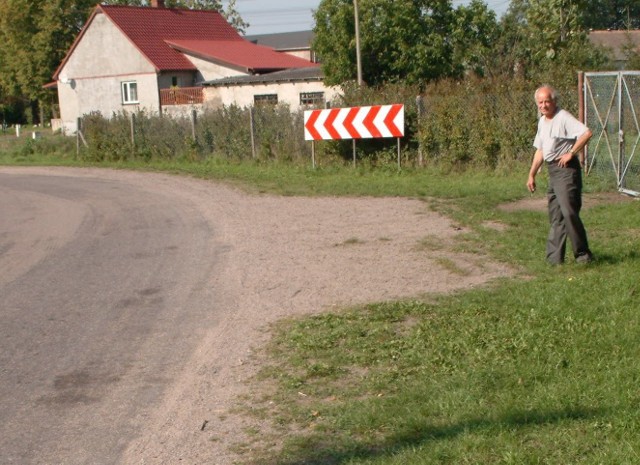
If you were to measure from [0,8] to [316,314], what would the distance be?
227 ft

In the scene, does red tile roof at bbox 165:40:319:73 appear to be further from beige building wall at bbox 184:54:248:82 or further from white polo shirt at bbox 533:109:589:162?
white polo shirt at bbox 533:109:589:162

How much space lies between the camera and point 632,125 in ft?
59.3

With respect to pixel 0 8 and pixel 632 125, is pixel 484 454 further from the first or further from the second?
pixel 0 8

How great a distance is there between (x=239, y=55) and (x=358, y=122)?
34965 mm

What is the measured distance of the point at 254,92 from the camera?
156ft

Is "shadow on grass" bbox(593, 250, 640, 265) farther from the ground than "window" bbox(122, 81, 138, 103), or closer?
closer

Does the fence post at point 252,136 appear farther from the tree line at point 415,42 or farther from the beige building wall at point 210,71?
the beige building wall at point 210,71

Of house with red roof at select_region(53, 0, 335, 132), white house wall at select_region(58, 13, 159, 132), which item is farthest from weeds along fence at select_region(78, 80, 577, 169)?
white house wall at select_region(58, 13, 159, 132)

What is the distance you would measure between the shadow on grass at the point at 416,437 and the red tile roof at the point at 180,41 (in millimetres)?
48342

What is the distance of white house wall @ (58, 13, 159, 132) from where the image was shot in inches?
2085

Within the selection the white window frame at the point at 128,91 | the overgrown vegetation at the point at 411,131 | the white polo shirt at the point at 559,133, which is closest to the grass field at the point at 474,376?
the white polo shirt at the point at 559,133

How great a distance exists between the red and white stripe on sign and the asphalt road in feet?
20.9

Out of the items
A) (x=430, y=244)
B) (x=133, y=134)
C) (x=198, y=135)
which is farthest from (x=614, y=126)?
(x=133, y=134)

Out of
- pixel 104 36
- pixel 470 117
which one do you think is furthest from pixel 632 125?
pixel 104 36
